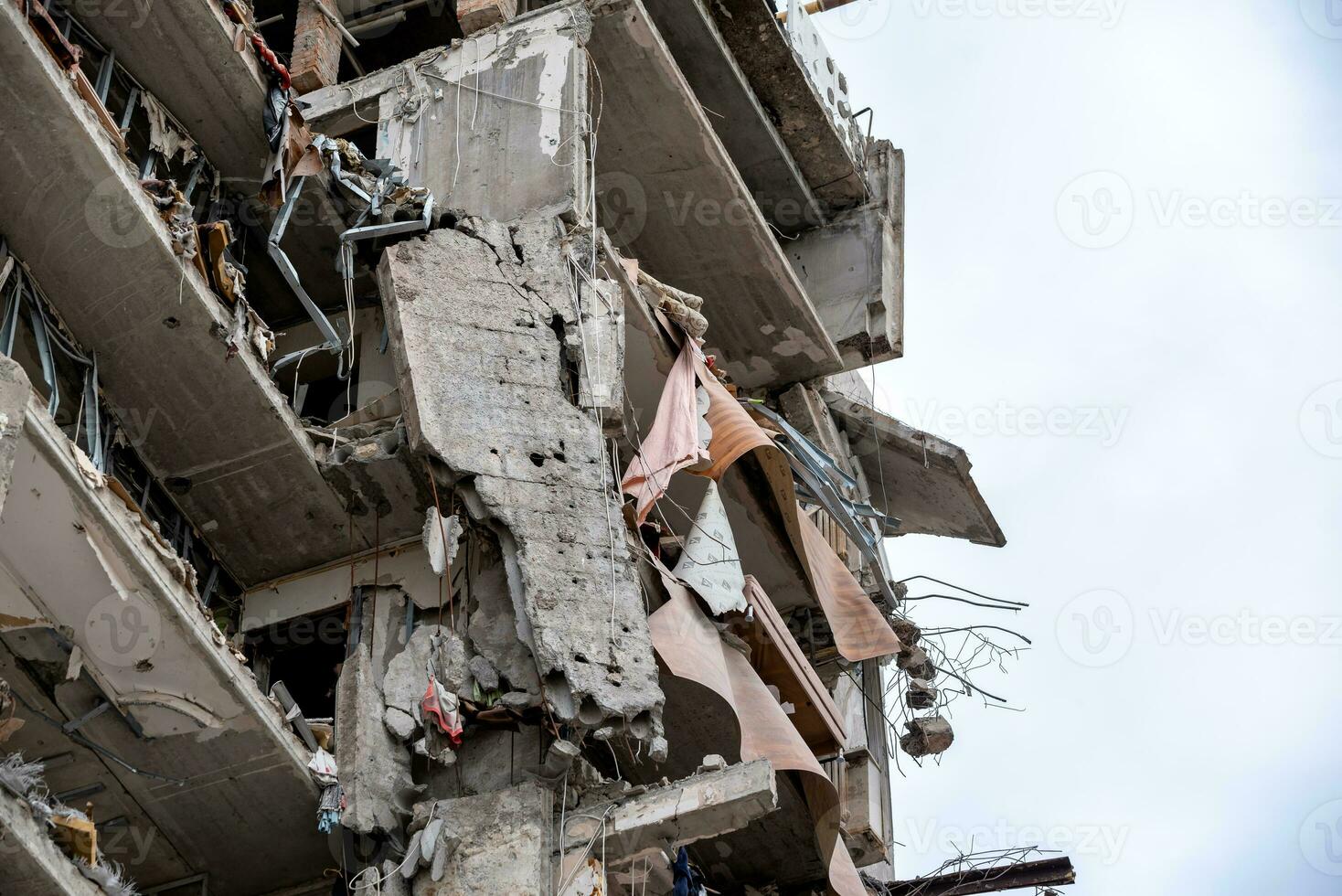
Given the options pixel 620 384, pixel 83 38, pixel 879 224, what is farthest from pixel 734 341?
pixel 83 38

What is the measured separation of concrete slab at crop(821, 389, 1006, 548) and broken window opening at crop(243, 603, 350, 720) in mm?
6337

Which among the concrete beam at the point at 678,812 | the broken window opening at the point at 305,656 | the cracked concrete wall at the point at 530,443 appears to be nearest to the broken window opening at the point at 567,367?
the cracked concrete wall at the point at 530,443

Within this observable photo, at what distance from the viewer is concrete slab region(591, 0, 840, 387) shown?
13883mm

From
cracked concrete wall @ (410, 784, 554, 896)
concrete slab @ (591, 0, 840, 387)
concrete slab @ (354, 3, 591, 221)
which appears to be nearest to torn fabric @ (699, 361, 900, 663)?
concrete slab @ (354, 3, 591, 221)

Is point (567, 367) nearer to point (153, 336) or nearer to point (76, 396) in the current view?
point (153, 336)

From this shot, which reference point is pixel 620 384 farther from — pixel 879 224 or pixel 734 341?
pixel 879 224

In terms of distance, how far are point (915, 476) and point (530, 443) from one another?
24.1 ft

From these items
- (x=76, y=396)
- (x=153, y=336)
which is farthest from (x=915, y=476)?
(x=76, y=396)

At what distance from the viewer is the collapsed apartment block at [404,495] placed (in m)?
9.18

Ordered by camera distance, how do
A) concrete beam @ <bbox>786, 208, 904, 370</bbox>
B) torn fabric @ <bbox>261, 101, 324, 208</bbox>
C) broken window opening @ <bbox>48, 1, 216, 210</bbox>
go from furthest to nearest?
concrete beam @ <bbox>786, 208, 904, 370</bbox> < torn fabric @ <bbox>261, 101, 324, 208</bbox> < broken window opening @ <bbox>48, 1, 216, 210</bbox>

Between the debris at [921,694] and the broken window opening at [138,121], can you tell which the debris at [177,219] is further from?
the debris at [921,694]

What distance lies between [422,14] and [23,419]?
9.35m

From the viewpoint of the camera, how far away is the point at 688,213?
48.8 feet

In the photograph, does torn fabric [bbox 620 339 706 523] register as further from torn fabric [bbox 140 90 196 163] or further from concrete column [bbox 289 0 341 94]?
concrete column [bbox 289 0 341 94]
